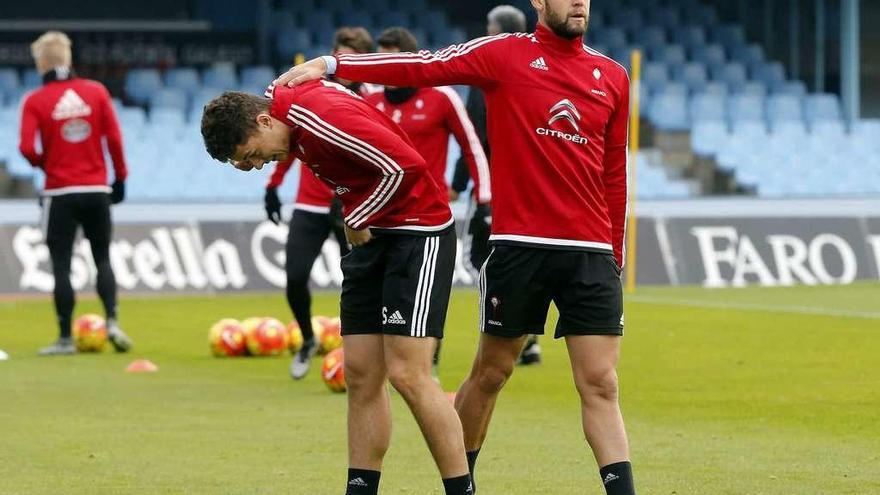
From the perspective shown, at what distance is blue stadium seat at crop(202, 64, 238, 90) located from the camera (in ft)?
96.5

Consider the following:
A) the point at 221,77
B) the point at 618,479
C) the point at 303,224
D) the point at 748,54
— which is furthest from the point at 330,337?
the point at 748,54

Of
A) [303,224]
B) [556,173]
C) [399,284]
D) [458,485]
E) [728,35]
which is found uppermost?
[556,173]

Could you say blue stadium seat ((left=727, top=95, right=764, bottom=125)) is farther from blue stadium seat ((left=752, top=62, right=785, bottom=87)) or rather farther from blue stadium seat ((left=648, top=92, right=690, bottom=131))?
blue stadium seat ((left=752, top=62, right=785, bottom=87))

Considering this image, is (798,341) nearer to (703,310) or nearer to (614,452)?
(703,310)

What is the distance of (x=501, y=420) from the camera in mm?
10125

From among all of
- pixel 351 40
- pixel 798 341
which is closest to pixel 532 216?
pixel 351 40

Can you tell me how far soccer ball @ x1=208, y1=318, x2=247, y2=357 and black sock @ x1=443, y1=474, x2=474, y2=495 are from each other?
7.55 m

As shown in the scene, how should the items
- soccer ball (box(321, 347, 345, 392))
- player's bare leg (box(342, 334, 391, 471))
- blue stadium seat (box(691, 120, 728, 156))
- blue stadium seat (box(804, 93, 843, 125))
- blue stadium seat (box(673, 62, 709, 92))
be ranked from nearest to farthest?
player's bare leg (box(342, 334, 391, 471)) → soccer ball (box(321, 347, 345, 392)) → blue stadium seat (box(691, 120, 728, 156)) → blue stadium seat (box(804, 93, 843, 125)) → blue stadium seat (box(673, 62, 709, 92))

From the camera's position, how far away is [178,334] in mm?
16328

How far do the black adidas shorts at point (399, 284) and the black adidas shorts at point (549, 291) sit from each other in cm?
18

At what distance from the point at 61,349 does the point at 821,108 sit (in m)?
19.7

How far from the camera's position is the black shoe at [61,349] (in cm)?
1433

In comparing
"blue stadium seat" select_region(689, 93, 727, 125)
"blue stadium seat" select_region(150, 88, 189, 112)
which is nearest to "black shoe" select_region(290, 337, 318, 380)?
"blue stadium seat" select_region(150, 88, 189, 112)

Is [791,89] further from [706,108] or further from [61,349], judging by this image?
[61,349]
